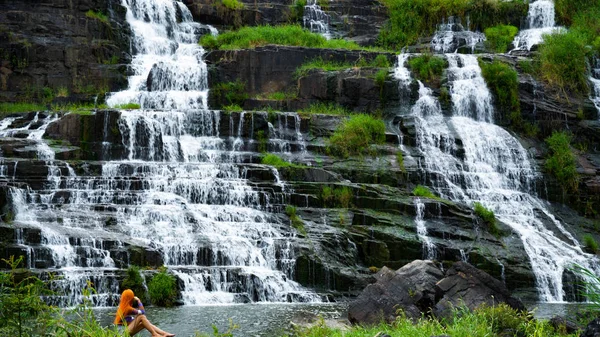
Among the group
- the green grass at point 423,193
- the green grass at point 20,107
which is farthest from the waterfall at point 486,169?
the green grass at point 20,107

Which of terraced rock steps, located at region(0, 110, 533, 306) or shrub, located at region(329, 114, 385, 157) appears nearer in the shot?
terraced rock steps, located at region(0, 110, 533, 306)

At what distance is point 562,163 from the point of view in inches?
1050

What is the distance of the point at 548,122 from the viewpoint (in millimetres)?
29094

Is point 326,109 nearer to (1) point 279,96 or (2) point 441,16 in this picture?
(1) point 279,96

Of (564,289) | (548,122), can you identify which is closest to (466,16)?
(548,122)

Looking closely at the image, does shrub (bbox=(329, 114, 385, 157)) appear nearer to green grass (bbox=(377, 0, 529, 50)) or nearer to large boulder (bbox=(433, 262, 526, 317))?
green grass (bbox=(377, 0, 529, 50))

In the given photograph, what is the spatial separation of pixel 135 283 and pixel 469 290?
320 inches

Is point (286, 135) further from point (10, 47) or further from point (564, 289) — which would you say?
point (10, 47)

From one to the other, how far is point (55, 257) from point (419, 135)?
1514 centimetres

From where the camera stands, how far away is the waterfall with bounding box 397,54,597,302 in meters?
22.1

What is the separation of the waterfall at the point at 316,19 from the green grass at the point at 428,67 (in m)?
8.44

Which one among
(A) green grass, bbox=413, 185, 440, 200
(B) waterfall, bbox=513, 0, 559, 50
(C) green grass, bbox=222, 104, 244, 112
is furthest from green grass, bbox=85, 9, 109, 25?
(B) waterfall, bbox=513, 0, 559, 50

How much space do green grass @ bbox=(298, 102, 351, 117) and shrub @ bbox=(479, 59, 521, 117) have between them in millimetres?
6444

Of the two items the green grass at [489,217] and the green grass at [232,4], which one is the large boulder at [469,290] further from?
the green grass at [232,4]
